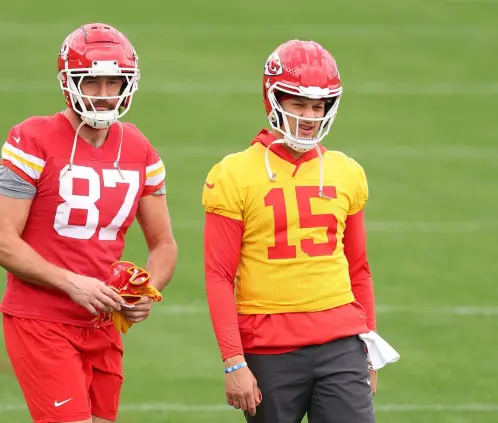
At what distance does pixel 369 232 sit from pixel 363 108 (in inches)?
131

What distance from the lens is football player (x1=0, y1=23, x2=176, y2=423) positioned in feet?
15.5

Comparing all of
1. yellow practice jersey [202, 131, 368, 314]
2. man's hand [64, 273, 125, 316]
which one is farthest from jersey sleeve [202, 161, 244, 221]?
man's hand [64, 273, 125, 316]

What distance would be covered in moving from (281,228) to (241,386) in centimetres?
56

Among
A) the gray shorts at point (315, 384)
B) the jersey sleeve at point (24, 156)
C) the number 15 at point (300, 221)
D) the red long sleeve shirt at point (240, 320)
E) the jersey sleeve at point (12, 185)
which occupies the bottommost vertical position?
the gray shorts at point (315, 384)

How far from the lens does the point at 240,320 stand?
15.6 ft

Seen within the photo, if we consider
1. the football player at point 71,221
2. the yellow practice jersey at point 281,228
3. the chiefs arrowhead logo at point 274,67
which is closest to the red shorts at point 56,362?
the football player at point 71,221

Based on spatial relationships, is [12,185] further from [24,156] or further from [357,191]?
[357,191]

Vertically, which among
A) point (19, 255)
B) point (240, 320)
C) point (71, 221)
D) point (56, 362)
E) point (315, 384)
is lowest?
point (315, 384)

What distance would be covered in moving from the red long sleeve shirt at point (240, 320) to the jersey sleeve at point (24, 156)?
Answer: 2.05 ft

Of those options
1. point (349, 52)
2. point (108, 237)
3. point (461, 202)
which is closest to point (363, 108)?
point (349, 52)

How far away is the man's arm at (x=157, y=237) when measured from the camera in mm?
5078

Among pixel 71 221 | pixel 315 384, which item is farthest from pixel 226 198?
pixel 315 384

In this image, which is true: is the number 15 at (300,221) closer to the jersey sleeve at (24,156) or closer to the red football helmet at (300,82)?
the red football helmet at (300,82)

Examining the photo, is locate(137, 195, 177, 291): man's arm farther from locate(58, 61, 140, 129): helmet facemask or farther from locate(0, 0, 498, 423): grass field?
locate(0, 0, 498, 423): grass field
